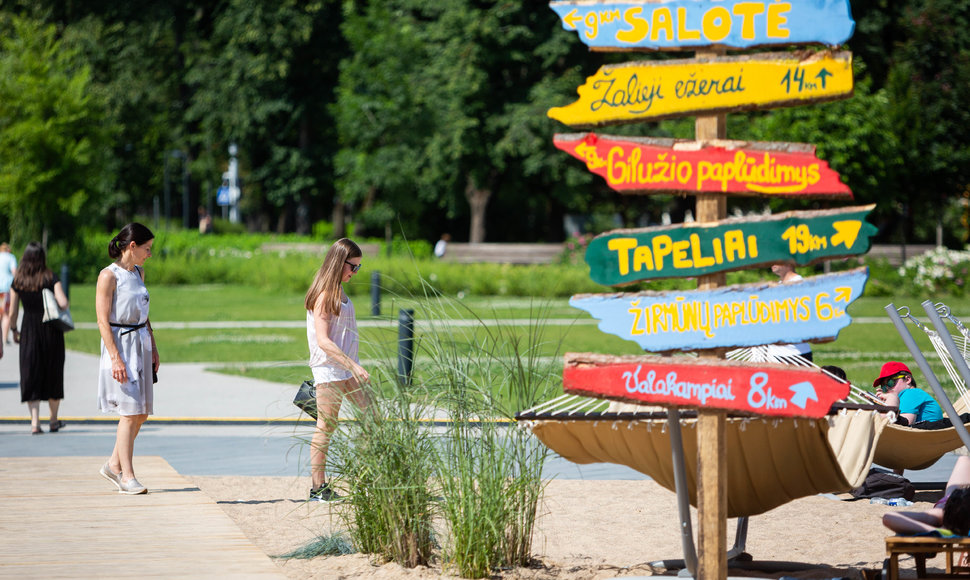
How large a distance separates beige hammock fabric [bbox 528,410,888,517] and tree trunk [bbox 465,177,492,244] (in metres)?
36.3

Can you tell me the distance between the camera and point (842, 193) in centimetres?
468

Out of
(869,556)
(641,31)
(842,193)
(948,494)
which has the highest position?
(641,31)

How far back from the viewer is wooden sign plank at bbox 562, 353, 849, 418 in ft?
15.2

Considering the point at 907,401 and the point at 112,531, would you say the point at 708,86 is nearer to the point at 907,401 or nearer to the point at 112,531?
the point at 112,531

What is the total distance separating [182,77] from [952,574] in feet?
170

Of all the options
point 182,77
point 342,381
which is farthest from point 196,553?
point 182,77

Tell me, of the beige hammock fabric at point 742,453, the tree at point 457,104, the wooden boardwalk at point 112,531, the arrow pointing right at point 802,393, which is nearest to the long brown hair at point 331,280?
the wooden boardwalk at point 112,531

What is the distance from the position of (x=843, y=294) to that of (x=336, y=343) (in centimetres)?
344

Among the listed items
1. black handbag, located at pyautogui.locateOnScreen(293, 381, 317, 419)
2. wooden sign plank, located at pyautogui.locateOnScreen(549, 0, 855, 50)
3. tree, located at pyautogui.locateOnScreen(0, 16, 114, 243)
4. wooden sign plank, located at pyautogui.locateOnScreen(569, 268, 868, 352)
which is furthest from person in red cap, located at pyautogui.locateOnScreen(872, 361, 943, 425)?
tree, located at pyautogui.locateOnScreen(0, 16, 114, 243)

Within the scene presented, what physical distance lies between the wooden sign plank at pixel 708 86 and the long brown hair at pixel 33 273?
7095 mm

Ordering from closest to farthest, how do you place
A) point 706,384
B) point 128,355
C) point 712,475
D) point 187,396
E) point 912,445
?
point 706,384 < point 712,475 < point 128,355 < point 912,445 < point 187,396

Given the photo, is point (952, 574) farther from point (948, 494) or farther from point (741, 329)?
point (741, 329)

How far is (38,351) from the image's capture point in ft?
34.7

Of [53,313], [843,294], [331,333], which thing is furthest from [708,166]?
[53,313]
